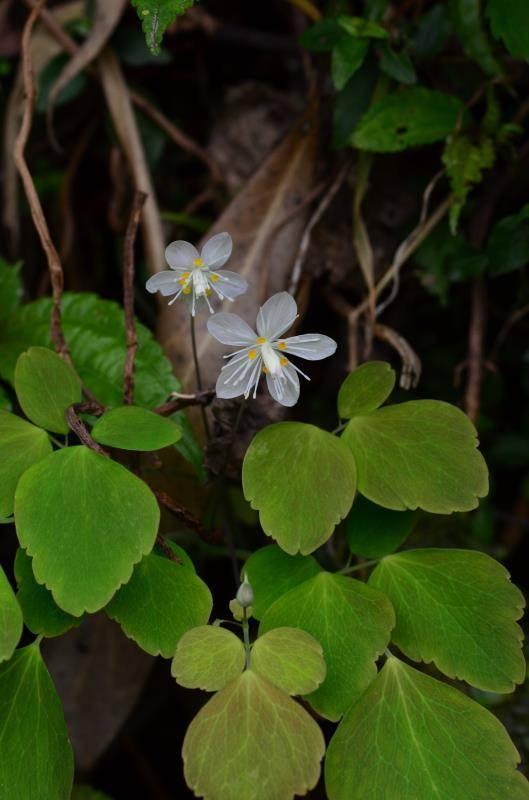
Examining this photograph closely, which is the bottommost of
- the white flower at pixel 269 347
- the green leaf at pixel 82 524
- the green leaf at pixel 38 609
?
the green leaf at pixel 38 609

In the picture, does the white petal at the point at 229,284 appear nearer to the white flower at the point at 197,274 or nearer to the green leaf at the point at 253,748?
the white flower at the point at 197,274

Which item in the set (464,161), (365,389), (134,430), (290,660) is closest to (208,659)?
(290,660)

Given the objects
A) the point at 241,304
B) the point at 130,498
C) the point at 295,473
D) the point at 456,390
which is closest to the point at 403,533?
the point at 295,473

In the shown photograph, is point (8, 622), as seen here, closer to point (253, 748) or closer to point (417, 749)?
point (253, 748)

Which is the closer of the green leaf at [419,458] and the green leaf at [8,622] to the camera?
the green leaf at [8,622]

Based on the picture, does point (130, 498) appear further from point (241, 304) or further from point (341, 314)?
point (341, 314)

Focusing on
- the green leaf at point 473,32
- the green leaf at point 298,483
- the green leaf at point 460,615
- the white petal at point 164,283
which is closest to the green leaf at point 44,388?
the white petal at point 164,283
